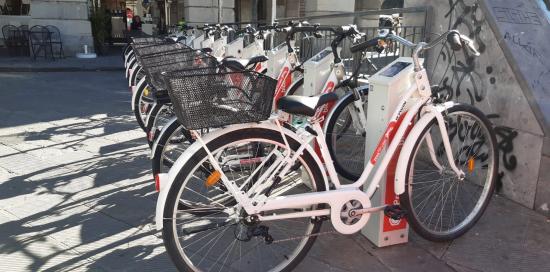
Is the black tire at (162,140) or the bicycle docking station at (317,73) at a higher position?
the bicycle docking station at (317,73)

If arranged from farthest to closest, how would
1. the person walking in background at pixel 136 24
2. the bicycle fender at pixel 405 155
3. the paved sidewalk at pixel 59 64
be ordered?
the person walking in background at pixel 136 24, the paved sidewalk at pixel 59 64, the bicycle fender at pixel 405 155

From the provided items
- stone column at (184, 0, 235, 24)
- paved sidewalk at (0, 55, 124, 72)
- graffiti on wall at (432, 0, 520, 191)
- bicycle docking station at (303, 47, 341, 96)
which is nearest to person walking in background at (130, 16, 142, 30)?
stone column at (184, 0, 235, 24)

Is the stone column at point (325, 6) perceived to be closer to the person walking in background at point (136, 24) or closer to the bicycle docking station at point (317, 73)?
the person walking in background at point (136, 24)

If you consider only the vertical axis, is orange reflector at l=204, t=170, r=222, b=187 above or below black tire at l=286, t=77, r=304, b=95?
below

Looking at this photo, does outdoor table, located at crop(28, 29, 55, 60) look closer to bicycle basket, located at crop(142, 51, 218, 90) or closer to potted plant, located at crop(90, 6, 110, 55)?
potted plant, located at crop(90, 6, 110, 55)

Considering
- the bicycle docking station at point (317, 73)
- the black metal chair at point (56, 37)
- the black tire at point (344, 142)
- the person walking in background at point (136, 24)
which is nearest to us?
the black tire at point (344, 142)

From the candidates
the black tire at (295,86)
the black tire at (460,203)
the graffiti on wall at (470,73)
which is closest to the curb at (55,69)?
the black tire at (295,86)

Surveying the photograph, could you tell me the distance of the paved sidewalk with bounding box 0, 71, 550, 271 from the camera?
3.04 metres

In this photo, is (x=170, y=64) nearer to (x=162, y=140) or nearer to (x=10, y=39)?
(x=162, y=140)

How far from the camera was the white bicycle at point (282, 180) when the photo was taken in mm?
2529

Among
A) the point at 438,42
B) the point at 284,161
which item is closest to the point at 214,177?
the point at 284,161

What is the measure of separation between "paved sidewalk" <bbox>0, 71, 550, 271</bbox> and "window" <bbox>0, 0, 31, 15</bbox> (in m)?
12.7

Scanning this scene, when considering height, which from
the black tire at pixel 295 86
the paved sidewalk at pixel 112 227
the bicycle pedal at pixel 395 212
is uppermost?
the black tire at pixel 295 86

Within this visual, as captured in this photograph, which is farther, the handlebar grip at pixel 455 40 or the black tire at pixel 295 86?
the black tire at pixel 295 86
